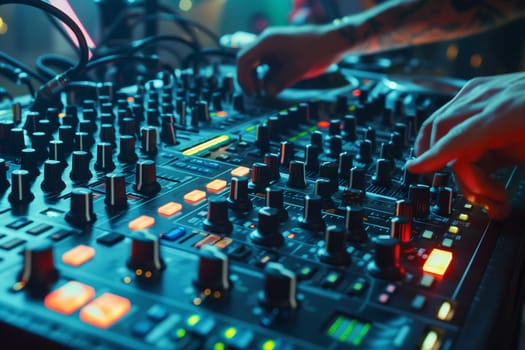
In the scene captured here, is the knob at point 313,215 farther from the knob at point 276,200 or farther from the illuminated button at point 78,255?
the illuminated button at point 78,255

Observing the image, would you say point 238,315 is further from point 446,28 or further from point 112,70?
point 446,28

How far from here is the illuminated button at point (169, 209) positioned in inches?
31.1

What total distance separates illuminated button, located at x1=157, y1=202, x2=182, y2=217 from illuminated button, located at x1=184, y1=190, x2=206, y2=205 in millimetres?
27

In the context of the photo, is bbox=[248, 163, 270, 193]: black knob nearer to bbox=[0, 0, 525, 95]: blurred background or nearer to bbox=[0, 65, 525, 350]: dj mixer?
bbox=[0, 65, 525, 350]: dj mixer

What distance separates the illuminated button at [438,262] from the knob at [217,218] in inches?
9.4

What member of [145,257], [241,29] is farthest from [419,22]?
[241,29]

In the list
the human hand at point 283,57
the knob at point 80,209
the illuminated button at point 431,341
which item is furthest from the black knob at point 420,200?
the human hand at point 283,57

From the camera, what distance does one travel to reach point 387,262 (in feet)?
2.14

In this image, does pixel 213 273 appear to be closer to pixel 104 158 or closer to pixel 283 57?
pixel 104 158

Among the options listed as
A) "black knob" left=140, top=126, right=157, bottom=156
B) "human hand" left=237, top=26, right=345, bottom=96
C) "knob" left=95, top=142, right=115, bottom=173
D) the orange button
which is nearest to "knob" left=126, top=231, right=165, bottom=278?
the orange button

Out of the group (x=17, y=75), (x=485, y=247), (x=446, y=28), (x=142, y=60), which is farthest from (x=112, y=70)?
(x=485, y=247)

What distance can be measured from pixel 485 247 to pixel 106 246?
466 mm

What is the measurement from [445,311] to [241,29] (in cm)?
310

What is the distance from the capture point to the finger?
0.83 m
